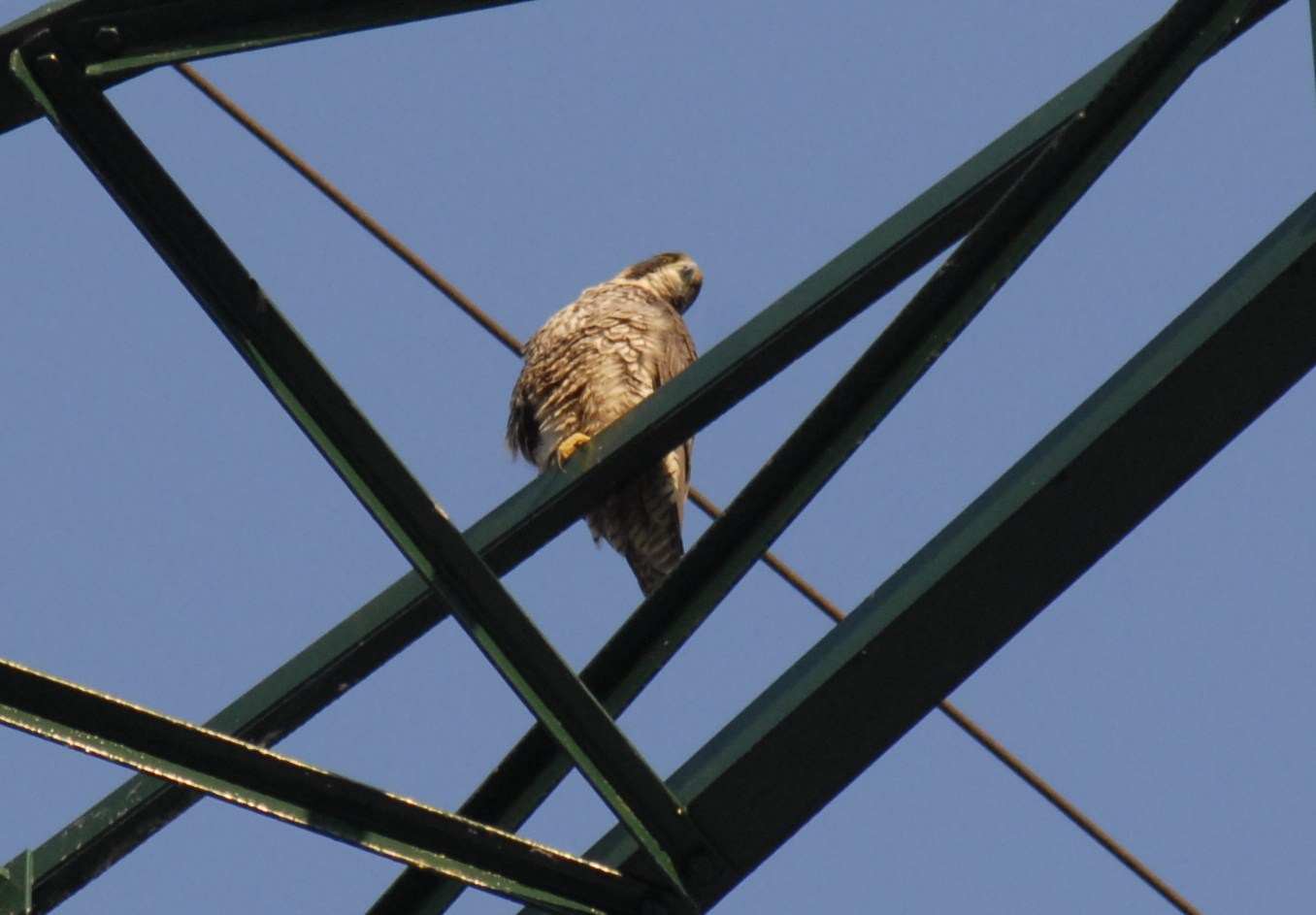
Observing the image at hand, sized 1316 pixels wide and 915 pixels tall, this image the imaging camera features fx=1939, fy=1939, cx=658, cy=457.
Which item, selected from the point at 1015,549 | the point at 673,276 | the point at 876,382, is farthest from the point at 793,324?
the point at 673,276

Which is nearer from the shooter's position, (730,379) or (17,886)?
(17,886)

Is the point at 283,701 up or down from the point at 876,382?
up

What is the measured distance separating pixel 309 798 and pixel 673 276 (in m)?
5.43

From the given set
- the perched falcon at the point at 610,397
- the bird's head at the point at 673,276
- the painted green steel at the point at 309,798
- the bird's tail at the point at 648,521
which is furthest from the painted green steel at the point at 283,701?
the bird's head at the point at 673,276

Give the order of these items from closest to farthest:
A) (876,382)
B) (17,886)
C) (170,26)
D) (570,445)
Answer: (170,26), (876,382), (17,886), (570,445)

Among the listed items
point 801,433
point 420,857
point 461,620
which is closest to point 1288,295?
point 801,433

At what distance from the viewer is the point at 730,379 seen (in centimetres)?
357

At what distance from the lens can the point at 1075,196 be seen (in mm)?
2900

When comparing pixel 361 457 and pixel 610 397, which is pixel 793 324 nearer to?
pixel 361 457

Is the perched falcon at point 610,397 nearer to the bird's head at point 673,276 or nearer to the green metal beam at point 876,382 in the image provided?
the bird's head at point 673,276

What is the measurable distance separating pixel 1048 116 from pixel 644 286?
404 cm

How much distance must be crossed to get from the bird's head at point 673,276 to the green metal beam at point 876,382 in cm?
479

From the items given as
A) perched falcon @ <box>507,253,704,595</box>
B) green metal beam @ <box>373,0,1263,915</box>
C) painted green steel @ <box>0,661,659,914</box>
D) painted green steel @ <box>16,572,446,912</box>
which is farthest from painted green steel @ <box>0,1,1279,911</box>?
perched falcon @ <box>507,253,704,595</box>

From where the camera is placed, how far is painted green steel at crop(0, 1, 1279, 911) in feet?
11.5
